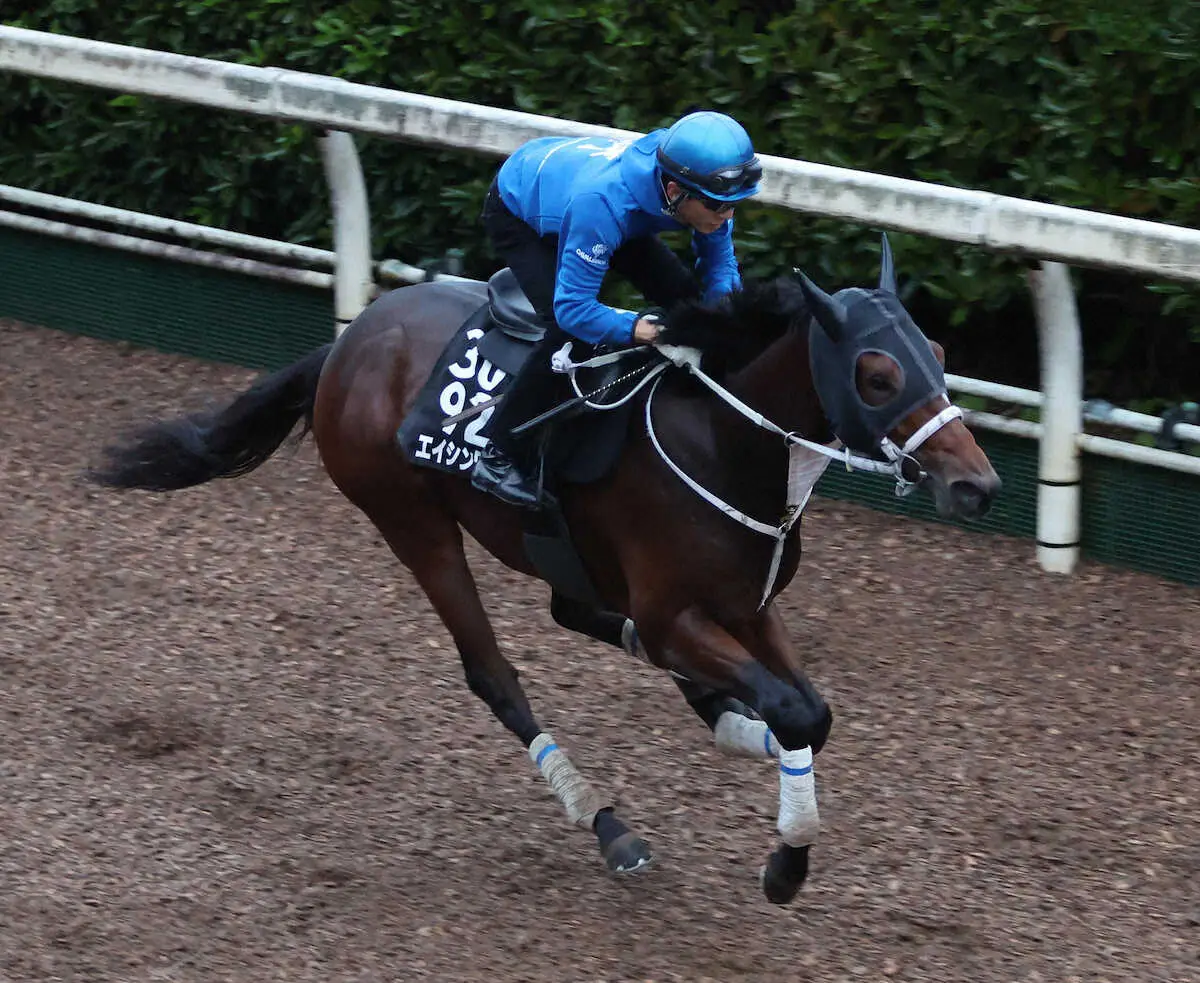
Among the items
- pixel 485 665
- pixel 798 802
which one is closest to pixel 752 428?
pixel 798 802

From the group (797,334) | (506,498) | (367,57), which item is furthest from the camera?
(367,57)

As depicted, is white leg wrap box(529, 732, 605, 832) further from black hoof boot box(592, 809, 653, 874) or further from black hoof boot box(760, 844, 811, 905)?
black hoof boot box(760, 844, 811, 905)

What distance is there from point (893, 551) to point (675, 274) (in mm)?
1934

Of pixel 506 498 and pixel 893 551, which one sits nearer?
pixel 506 498

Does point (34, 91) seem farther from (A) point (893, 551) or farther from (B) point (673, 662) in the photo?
(B) point (673, 662)

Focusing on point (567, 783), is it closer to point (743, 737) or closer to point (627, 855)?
point (627, 855)

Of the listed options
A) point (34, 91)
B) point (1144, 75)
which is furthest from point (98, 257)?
point (1144, 75)

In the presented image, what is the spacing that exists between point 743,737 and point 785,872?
0.47 meters

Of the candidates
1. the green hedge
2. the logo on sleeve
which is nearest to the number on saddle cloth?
the logo on sleeve

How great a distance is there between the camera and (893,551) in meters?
6.96

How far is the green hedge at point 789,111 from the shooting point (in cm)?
661

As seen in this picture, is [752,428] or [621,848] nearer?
[752,428]

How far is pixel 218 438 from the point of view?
246 inches

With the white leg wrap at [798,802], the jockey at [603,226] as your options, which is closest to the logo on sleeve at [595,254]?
the jockey at [603,226]
